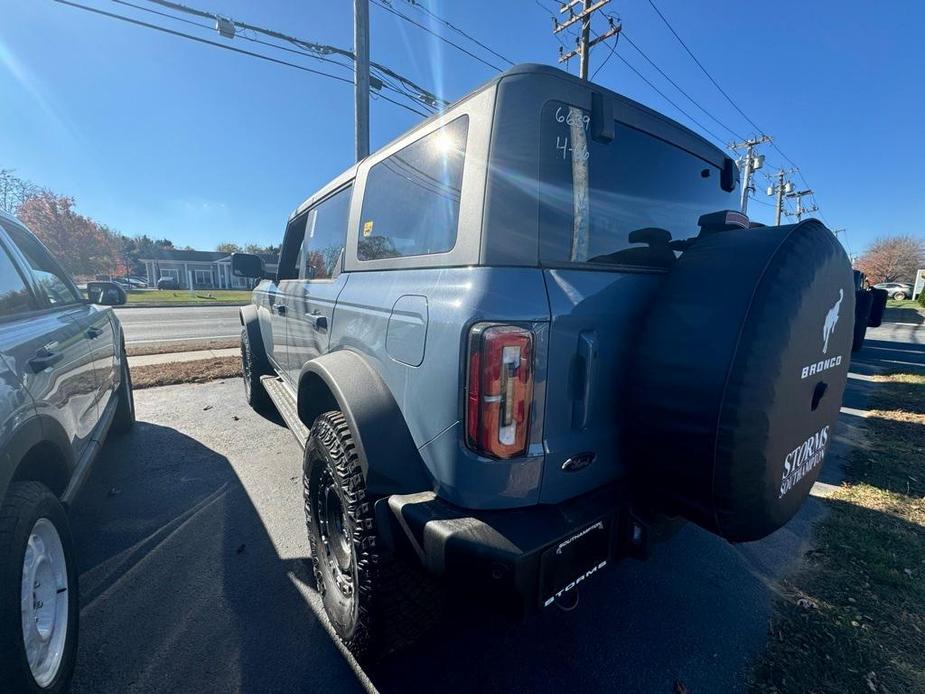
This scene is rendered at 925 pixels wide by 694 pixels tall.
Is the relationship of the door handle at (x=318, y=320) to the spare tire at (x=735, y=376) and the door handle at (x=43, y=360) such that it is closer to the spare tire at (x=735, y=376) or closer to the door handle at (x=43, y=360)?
the door handle at (x=43, y=360)

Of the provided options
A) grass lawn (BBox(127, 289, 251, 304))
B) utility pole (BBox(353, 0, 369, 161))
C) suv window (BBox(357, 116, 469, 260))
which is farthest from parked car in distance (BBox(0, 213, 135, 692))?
grass lawn (BBox(127, 289, 251, 304))

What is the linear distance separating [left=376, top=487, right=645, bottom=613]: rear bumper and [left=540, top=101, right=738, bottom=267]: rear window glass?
89 cm

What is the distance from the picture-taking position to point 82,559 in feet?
8.26

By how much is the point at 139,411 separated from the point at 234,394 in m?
1.10

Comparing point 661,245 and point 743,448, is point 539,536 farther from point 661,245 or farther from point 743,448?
point 661,245

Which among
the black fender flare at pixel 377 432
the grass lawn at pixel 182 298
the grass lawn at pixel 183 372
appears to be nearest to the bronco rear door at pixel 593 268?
the black fender flare at pixel 377 432

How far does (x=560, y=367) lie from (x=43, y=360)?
219 centimetres

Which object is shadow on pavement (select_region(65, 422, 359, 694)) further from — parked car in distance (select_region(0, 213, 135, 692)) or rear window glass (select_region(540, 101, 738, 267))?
rear window glass (select_region(540, 101, 738, 267))

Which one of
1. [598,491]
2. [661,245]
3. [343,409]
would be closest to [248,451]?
[343,409]

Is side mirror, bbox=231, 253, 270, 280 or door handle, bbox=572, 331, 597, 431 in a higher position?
side mirror, bbox=231, 253, 270, 280

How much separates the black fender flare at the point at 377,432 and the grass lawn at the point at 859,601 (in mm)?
1741

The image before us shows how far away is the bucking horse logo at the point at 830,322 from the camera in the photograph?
5.29ft

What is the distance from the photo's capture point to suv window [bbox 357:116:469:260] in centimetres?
161

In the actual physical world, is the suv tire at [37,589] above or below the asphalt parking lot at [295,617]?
above
